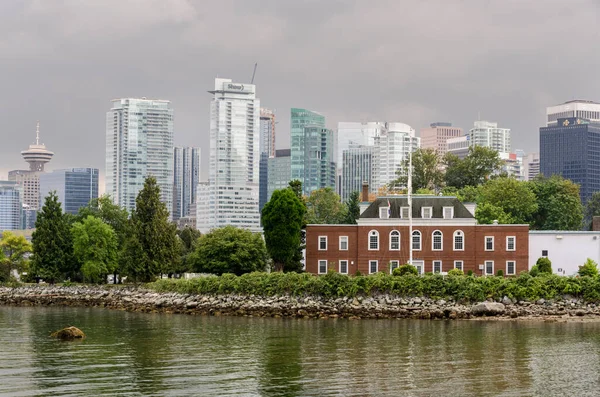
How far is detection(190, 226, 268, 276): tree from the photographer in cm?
Result: 8575

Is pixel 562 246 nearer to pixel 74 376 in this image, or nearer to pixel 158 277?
pixel 158 277

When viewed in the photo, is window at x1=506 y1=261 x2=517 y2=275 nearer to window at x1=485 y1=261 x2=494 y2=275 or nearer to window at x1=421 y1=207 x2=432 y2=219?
window at x1=485 y1=261 x2=494 y2=275

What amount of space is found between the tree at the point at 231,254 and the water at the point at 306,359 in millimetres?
22707

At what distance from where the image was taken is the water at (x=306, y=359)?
36.2 metres

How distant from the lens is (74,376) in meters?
38.6

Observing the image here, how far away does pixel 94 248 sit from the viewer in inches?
3706

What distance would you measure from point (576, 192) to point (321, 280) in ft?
206

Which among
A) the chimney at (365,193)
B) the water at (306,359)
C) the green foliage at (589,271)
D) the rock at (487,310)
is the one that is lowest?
the water at (306,359)

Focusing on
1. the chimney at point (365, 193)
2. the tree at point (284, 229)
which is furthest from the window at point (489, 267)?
the tree at point (284, 229)

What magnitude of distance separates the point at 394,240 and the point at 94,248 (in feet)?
100

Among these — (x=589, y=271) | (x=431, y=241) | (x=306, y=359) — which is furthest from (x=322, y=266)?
(x=306, y=359)

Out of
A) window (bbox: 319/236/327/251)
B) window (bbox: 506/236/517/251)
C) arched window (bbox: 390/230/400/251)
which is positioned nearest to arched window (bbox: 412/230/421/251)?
arched window (bbox: 390/230/400/251)

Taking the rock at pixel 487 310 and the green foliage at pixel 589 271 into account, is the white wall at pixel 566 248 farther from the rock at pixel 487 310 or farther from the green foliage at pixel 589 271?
the rock at pixel 487 310

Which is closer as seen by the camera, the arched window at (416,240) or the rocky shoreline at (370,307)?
the rocky shoreline at (370,307)
